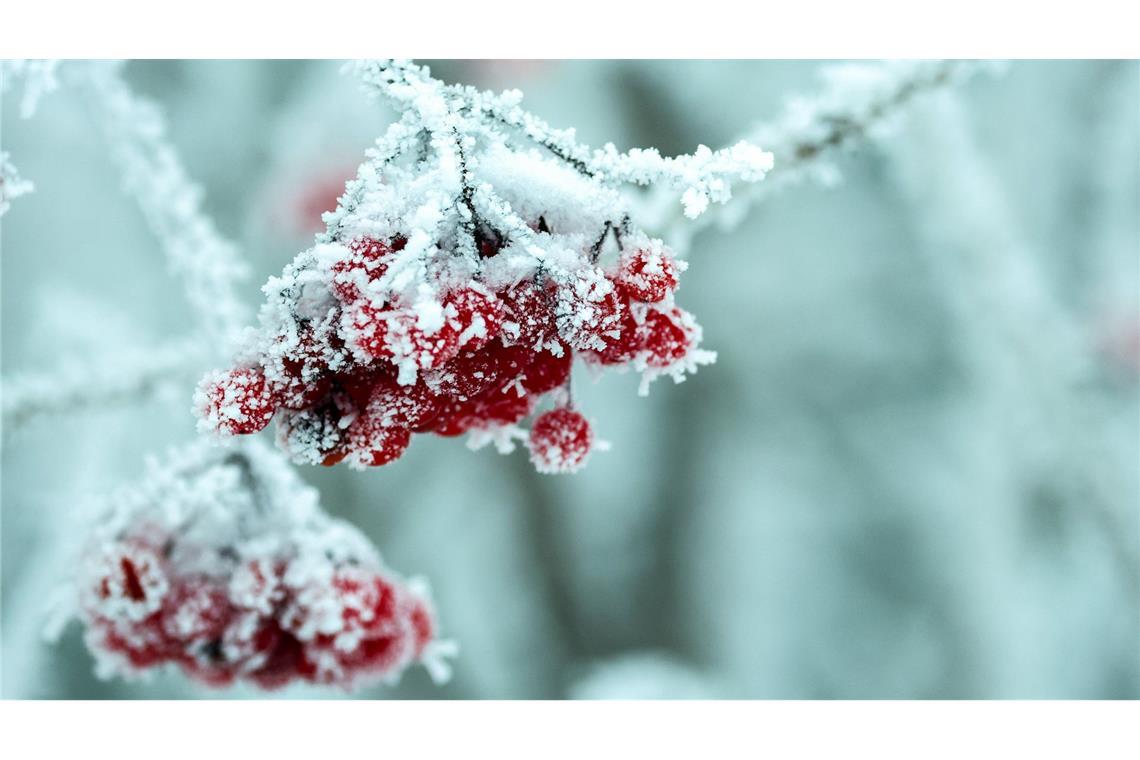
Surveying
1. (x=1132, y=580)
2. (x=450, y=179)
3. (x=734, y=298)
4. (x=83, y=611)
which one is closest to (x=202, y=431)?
(x=450, y=179)

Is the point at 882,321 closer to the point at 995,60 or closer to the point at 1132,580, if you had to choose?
the point at 1132,580

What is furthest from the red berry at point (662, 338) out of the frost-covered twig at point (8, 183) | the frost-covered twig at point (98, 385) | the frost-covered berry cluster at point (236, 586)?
the frost-covered twig at point (98, 385)

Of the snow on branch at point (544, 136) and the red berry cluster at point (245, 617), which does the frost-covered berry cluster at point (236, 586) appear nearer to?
the red berry cluster at point (245, 617)

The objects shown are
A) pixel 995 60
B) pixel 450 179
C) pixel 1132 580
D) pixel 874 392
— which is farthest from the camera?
pixel 874 392

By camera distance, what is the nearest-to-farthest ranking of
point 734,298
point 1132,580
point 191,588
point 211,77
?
point 191,588
point 1132,580
point 211,77
point 734,298

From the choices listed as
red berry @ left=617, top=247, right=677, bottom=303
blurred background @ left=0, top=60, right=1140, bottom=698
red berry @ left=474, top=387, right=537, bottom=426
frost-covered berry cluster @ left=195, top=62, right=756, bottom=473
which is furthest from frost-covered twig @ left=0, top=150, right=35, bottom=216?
blurred background @ left=0, top=60, right=1140, bottom=698

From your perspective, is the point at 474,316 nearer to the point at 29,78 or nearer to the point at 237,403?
the point at 237,403
